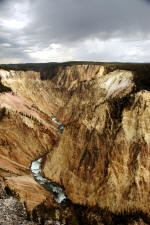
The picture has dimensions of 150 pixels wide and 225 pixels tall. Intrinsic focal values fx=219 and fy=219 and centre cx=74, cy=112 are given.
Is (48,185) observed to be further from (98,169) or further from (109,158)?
(109,158)

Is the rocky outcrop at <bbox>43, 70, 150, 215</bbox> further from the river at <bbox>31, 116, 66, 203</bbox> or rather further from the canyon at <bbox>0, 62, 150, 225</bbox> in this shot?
the river at <bbox>31, 116, 66, 203</bbox>

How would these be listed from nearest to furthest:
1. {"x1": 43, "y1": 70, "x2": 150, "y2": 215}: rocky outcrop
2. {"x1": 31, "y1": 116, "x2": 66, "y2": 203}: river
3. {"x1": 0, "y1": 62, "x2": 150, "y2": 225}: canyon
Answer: {"x1": 0, "y1": 62, "x2": 150, "y2": 225}: canyon → {"x1": 43, "y1": 70, "x2": 150, "y2": 215}: rocky outcrop → {"x1": 31, "y1": 116, "x2": 66, "y2": 203}: river

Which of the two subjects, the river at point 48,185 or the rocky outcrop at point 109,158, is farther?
the river at point 48,185

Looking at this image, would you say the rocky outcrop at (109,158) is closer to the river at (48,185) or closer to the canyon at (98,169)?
the canyon at (98,169)

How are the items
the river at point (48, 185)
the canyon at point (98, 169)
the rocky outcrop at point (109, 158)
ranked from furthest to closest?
the river at point (48, 185) < the rocky outcrop at point (109, 158) < the canyon at point (98, 169)

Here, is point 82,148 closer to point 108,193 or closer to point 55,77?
point 108,193

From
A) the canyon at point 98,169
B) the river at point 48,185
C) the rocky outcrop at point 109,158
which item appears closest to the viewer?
the canyon at point 98,169

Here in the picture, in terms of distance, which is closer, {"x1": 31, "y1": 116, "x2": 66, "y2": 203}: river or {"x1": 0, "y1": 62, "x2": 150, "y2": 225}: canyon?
{"x1": 0, "y1": 62, "x2": 150, "y2": 225}: canyon

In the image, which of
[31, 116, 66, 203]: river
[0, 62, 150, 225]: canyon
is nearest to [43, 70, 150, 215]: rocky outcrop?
[0, 62, 150, 225]: canyon

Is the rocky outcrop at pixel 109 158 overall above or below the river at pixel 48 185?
above

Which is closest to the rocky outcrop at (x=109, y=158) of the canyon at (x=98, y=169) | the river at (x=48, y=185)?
the canyon at (x=98, y=169)

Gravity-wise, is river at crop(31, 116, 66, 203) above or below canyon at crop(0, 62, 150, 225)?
below
